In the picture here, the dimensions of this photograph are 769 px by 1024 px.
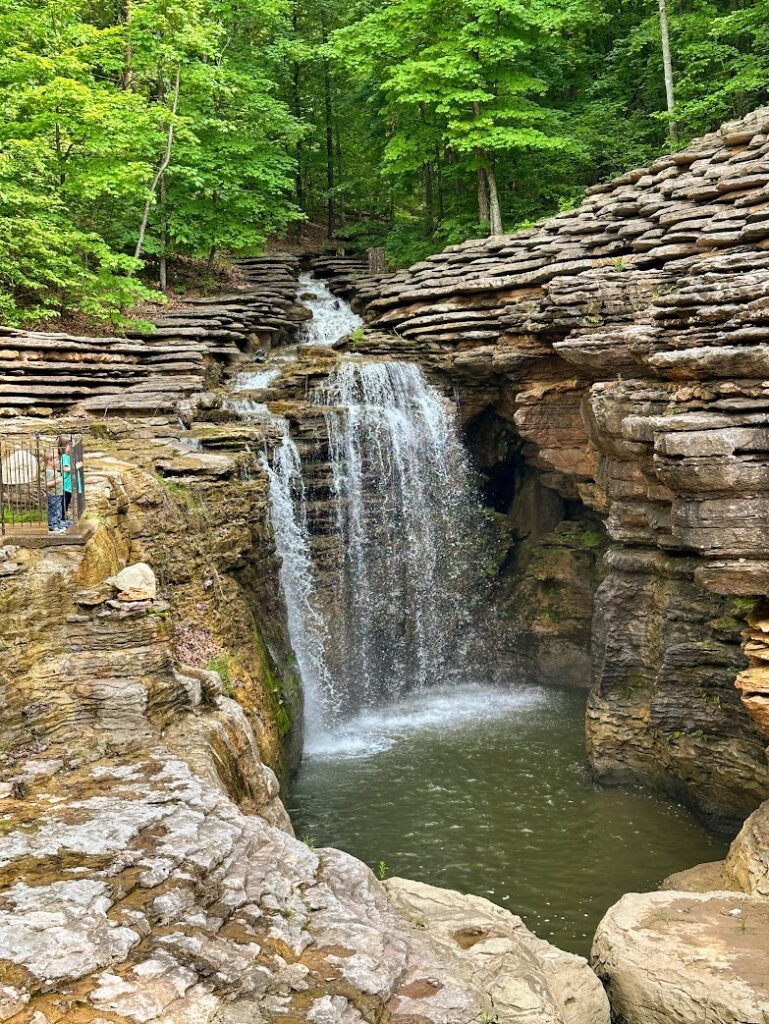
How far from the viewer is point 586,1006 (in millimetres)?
7246

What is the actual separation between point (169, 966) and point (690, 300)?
473 inches

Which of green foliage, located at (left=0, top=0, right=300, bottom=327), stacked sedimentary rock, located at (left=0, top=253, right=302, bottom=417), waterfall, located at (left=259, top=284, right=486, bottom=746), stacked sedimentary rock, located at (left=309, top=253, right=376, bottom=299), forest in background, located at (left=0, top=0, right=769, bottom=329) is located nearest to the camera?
stacked sedimentary rock, located at (left=0, top=253, right=302, bottom=417)

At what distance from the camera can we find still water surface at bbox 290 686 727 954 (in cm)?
1206

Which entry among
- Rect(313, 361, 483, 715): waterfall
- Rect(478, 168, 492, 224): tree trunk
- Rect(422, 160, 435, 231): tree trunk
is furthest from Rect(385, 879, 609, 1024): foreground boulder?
Rect(422, 160, 435, 231): tree trunk

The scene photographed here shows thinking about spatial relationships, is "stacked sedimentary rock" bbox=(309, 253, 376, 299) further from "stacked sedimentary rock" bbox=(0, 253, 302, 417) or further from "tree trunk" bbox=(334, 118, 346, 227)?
"tree trunk" bbox=(334, 118, 346, 227)

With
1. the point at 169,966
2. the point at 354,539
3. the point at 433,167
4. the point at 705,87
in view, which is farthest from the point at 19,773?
the point at 433,167

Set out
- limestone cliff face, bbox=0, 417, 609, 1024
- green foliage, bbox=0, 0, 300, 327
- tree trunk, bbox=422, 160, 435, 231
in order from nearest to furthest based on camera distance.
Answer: limestone cliff face, bbox=0, 417, 609, 1024, green foliage, bbox=0, 0, 300, 327, tree trunk, bbox=422, 160, 435, 231

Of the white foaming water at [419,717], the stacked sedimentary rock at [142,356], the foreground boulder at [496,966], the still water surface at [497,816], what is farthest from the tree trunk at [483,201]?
the foreground boulder at [496,966]

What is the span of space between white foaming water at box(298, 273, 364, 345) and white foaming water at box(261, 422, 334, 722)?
6.76m

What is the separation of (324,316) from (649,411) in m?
14.0

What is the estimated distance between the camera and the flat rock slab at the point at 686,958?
26.2 ft

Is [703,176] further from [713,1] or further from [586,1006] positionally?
[586,1006]

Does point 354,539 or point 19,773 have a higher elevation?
point 354,539

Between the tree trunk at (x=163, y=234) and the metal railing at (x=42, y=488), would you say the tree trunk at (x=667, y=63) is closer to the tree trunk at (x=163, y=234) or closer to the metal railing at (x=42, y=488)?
the tree trunk at (x=163, y=234)
